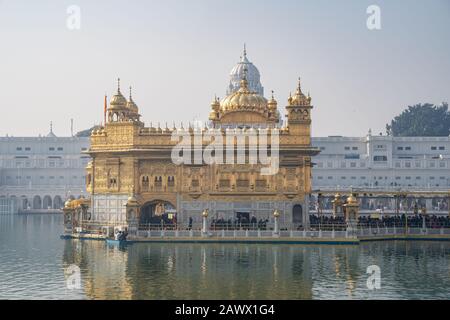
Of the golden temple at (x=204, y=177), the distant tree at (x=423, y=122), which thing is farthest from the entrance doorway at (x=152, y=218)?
the distant tree at (x=423, y=122)

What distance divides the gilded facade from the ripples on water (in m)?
4.99

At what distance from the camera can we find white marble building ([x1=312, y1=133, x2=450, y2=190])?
12312 centimetres

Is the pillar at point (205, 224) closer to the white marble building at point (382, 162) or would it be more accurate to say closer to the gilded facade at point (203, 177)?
the gilded facade at point (203, 177)

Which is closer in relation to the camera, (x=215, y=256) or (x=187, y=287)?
(x=187, y=287)

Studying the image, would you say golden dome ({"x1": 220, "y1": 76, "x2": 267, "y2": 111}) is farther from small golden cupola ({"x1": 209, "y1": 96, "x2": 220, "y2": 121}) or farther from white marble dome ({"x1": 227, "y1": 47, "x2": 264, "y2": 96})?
white marble dome ({"x1": 227, "y1": 47, "x2": 264, "y2": 96})

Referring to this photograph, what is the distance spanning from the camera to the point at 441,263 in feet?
164

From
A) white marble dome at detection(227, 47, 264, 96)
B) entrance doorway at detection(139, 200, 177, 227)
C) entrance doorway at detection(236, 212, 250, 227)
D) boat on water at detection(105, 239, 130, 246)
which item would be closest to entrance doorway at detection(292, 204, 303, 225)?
entrance doorway at detection(236, 212, 250, 227)

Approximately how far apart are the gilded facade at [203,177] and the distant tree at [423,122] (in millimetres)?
85627

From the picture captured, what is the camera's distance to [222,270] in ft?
153

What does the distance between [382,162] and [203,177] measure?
6672 cm

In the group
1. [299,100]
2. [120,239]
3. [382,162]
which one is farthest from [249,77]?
[120,239]

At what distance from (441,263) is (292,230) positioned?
1298 centimetres
